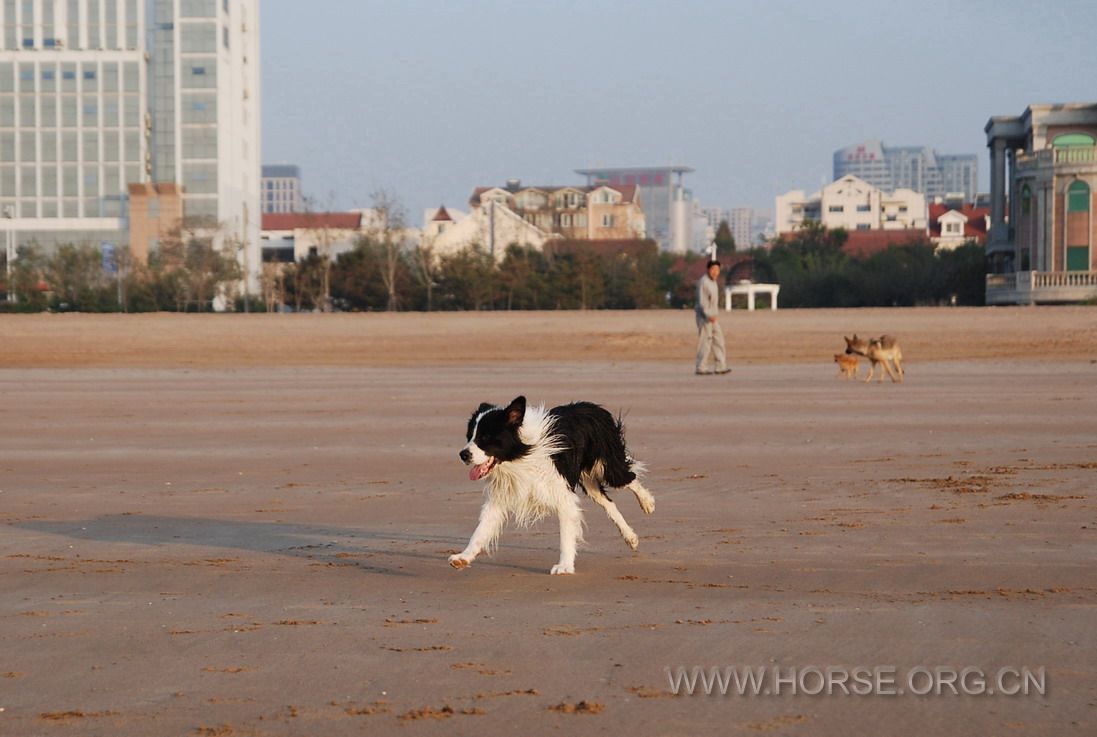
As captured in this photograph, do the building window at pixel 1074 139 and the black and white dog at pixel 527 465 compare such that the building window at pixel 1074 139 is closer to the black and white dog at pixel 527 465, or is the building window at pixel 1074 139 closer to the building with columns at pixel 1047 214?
the building with columns at pixel 1047 214

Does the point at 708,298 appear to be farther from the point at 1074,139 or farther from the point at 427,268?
the point at 1074,139

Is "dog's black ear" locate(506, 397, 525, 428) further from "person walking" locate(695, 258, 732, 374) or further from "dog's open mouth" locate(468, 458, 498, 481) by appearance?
"person walking" locate(695, 258, 732, 374)

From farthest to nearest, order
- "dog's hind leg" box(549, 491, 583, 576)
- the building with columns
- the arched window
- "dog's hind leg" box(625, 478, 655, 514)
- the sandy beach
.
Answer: the arched window < the building with columns < "dog's hind leg" box(625, 478, 655, 514) < "dog's hind leg" box(549, 491, 583, 576) < the sandy beach

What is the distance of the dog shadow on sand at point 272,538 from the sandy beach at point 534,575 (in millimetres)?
39

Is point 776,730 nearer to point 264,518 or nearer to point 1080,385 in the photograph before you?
point 264,518

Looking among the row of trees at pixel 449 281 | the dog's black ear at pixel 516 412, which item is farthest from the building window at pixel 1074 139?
the dog's black ear at pixel 516 412

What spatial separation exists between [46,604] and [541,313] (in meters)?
35.2

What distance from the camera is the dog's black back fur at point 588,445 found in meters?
7.67

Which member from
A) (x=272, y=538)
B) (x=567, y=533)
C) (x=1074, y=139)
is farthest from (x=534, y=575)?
(x=1074, y=139)

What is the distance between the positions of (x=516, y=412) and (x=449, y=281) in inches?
1793

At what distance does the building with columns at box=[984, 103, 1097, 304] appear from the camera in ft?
163

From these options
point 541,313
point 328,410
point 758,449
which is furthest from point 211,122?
point 758,449

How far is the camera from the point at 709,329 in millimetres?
24609

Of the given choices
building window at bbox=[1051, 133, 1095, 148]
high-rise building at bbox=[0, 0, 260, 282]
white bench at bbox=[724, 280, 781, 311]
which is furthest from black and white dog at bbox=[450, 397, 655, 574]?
high-rise building at bbox=[0, 0, 260, 282]
